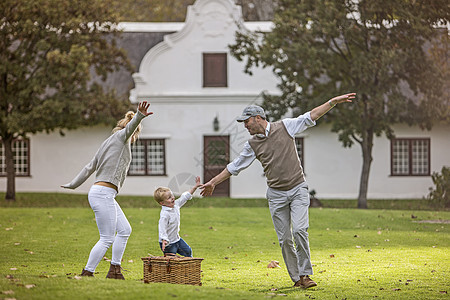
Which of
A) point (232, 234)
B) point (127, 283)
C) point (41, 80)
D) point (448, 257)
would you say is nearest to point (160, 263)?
point (127, 283)

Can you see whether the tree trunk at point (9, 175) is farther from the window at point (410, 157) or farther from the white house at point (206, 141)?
the window at point (410, 157)

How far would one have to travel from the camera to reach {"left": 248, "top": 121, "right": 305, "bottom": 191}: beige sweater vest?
867 cm

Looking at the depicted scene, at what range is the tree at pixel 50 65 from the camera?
81.0 ft

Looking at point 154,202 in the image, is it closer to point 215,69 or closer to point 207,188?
point 215,69

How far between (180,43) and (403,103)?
10673mm

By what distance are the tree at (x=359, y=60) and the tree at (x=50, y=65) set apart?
20.4 feet

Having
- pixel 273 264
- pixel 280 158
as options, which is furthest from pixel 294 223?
pixel 273 264

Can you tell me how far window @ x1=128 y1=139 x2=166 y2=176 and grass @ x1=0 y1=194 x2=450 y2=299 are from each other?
9219mm

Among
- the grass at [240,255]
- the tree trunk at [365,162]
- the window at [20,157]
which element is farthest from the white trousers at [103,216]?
the window at [20,157]

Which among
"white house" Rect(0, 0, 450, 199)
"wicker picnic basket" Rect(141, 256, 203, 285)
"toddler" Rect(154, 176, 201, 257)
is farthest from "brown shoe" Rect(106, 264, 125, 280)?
"white house" Rect(0, 0, 450, 199)

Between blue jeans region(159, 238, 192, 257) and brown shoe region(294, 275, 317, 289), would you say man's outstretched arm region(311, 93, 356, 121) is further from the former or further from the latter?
blue jeans region(159, 238, 192, 257)

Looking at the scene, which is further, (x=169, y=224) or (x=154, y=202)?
(x=154, y=202)

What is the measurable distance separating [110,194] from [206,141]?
21.3m

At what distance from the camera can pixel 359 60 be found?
22.4 metres
